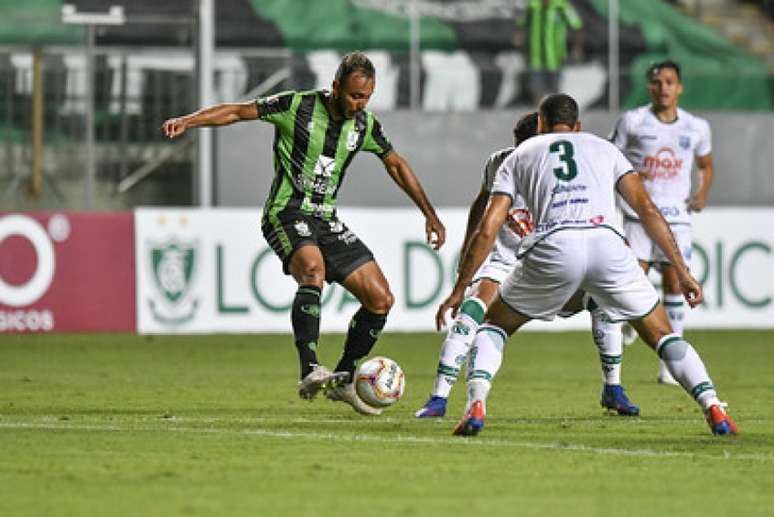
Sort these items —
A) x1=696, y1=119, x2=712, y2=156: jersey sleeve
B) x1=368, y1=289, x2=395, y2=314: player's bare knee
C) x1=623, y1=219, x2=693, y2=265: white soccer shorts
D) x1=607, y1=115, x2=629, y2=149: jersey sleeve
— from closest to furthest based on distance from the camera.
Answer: x1=368, y1=289, x2=395, y2=314: player's bare knee, x1=623, y1=219, x2=693, y2=265: white soccer shorts, x1=607, y1=115, x2=629, y2=149: jersey sleeve, x1=696, y1=119, x2=712, y2=156: jersey sleeve

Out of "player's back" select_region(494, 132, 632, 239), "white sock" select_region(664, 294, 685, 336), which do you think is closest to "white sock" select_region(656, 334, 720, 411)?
"player's back" select_region(494, 132, 632, 239)

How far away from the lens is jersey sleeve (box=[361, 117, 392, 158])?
39.0 feet

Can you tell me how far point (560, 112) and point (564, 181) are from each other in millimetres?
414

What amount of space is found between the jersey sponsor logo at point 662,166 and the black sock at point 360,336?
371 centimetres

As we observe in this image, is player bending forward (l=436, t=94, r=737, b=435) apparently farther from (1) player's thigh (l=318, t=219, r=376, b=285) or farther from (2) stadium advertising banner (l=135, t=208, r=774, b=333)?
(2) stadium advertising banner (l=135, t=208, r=774, b=333)

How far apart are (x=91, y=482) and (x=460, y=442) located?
7.25 ft

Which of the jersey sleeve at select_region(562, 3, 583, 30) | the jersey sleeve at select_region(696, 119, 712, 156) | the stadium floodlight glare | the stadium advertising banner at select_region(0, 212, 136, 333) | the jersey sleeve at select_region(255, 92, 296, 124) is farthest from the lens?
the jersey sleeve at select_region(562, 3, 583, 30)

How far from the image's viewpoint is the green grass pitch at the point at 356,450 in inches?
300

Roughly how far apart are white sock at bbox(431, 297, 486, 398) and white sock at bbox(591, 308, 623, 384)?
35.8 inches

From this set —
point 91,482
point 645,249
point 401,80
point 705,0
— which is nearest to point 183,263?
point 401,80

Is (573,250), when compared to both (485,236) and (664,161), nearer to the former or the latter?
(485,236)

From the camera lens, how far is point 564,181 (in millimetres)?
9750

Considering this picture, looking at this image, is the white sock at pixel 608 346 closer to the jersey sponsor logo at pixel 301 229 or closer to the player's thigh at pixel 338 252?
the player's thigh at pixel 338 252

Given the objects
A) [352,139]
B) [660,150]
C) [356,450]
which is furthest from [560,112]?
[660,150]
